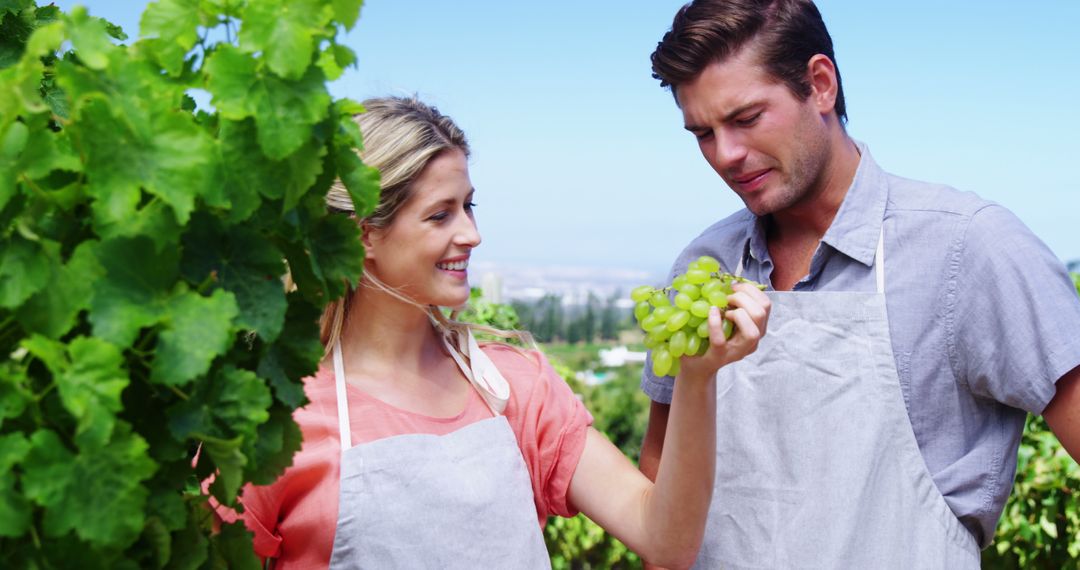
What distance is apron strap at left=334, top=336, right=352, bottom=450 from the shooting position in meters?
2.05

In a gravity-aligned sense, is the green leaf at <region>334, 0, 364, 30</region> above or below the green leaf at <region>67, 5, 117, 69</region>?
above

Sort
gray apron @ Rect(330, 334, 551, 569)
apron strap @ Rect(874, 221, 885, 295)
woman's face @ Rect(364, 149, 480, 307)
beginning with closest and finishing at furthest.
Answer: gray apron @ Rect(330, 334, 551, 569) < woman's face @ Rect(364, 149, 480, 307) < apron strap @ Rect(874, 221, 885, 295)

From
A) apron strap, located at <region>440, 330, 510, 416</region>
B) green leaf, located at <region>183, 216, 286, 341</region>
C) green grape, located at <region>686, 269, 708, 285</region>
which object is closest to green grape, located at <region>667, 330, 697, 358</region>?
green grape, located at <region>686, 269, 708, 285</region>

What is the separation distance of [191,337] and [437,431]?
1170 millimetres

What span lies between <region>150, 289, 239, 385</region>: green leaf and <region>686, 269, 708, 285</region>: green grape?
103 cm

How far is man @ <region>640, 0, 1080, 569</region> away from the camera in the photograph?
7.04 feet

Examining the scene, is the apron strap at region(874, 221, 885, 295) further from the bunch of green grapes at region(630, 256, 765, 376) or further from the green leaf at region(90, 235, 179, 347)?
the green leaf at region(90, 235, 179, 347)

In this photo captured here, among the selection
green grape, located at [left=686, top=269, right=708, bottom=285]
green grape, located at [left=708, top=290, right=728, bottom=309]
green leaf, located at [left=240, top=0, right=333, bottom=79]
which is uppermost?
green leaf, located at [left=240, top=0, right=333, bottom=79]

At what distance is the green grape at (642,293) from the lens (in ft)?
6.54

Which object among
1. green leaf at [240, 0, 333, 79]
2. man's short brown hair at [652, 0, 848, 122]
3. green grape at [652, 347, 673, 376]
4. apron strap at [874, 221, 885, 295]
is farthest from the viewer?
man's short brown hair at [652, 0, 848, 122]

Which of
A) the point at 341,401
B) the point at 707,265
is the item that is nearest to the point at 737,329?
the point at 707,265

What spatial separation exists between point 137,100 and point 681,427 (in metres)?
1.19

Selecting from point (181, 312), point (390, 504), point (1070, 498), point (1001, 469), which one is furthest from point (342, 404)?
point (1070, 498)

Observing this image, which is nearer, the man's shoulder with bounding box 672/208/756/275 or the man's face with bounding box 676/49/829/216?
the man's face with bounding box 676/49/829/216
